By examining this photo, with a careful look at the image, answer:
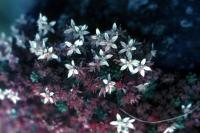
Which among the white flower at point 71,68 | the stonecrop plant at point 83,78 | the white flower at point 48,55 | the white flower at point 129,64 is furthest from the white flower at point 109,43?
the white flower at point 48,55

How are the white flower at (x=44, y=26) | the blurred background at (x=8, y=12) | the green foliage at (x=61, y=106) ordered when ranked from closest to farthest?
the green foliage at (x=61, y=106)
the white flower at (x=44, y=26)
the blurred background at (x=8, y=12)

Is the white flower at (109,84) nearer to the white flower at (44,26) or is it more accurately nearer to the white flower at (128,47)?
the white flower at (128,47)

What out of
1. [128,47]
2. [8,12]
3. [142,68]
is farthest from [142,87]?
[8,12]

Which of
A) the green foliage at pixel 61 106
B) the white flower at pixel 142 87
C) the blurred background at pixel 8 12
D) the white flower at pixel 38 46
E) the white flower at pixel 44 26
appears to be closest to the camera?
the white flower at pixel 142 87

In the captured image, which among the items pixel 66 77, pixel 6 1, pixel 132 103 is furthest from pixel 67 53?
pixel 6 1

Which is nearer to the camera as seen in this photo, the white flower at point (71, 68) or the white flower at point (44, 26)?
the white flower at point (71, 68)

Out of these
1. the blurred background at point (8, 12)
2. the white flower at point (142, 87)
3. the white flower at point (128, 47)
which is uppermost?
the blurred background at point (8, 12)

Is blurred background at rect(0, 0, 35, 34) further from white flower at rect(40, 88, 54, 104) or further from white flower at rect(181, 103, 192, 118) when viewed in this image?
white flower at rect(181, 103, 192, 118)
